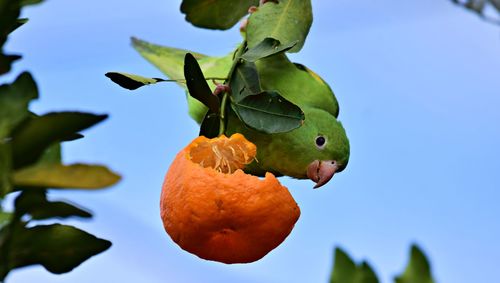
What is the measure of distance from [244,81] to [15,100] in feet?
2.72

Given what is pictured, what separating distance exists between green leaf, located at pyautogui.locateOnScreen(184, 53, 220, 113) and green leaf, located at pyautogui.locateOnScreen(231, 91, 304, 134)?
0.06m

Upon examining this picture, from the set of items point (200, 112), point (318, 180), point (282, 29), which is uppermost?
point (282, 29)

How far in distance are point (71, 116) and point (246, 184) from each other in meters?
0.69

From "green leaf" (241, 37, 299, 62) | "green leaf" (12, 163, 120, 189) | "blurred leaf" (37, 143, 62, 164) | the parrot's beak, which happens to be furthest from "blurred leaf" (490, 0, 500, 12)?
"green leaf" (12, 163, 120, 189)

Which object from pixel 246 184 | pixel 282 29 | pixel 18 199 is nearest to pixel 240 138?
pixel 246 184

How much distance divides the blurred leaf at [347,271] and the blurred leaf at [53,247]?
0.30 m

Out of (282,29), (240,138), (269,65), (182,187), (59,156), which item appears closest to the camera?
(59,156)

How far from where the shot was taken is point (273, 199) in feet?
4.36

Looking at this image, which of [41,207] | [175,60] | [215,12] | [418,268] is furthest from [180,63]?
[418,268]

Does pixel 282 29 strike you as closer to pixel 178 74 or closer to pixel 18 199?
pixel 178 74

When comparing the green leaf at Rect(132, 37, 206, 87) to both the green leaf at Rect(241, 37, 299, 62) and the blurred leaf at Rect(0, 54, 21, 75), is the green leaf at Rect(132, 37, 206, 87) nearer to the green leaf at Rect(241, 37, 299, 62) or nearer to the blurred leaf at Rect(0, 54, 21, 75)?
the green leaf at Rect(241, 37, 299, 62)

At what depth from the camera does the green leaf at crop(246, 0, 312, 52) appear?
1.66 metres

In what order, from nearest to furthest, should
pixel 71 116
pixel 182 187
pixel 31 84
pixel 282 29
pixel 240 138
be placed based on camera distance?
pixel 71 116 < pixel 31 84 < pixel 182 187 < pixel 240 138 < pixel 282 29

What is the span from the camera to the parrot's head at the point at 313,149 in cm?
178
